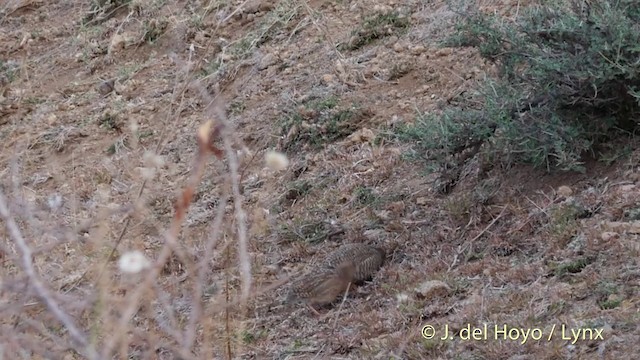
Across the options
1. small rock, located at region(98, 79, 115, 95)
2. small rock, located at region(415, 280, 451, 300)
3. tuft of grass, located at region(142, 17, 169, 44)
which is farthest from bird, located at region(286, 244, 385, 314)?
tuft of grass, located at region(142, 17, 169, 44)

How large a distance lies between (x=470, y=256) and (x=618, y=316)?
105 cm

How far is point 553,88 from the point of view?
4625 mm

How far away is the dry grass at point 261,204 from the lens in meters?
2.80

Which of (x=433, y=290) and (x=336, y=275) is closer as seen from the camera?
(x=433, y=290)

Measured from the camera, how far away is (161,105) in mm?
7699

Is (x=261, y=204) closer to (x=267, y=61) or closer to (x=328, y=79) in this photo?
(x=328, y=79)

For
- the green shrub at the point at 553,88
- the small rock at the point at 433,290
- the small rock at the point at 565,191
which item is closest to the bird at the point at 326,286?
the small rock at the point at 433,290

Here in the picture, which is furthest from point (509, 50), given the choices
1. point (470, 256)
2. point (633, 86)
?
point (470, 256)

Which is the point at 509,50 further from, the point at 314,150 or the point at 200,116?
the point at 200,116

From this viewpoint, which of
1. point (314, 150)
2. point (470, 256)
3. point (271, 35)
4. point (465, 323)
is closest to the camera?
point (465, 323)

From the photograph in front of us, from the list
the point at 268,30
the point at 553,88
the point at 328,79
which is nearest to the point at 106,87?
the point at 268,30

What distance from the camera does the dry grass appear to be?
2.80 metres

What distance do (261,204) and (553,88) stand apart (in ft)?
6.73

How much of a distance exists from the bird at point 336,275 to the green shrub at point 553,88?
0.73m
